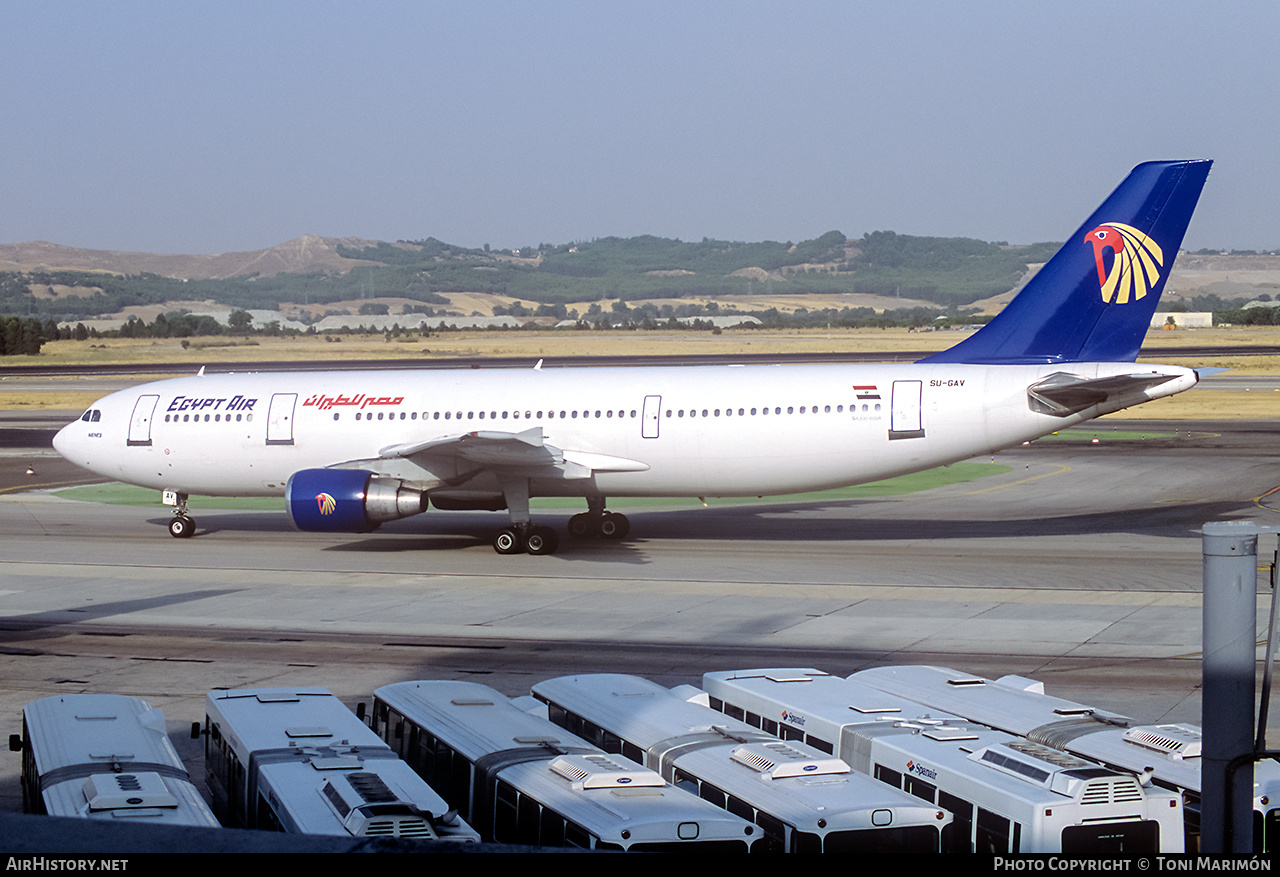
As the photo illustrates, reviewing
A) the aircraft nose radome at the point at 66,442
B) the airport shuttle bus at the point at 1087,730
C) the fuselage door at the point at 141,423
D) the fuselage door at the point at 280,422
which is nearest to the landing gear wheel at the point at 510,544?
the fuselage door at the point at 280,422

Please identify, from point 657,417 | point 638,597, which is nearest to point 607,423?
point 657,417

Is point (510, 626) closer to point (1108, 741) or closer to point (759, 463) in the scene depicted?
point (759, 463)

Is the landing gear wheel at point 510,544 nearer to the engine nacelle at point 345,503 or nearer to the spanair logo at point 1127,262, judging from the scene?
the engine nacelle at point 345,503

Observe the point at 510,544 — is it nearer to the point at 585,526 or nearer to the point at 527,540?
the point at 527,540

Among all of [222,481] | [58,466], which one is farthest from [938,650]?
[58,466]

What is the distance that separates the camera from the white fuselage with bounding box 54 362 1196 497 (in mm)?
28438

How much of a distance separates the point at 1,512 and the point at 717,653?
27934 mm

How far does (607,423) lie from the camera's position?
3062 centimetres

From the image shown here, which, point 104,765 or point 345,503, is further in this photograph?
point 345,503

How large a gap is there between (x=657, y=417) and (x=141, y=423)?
547 inches

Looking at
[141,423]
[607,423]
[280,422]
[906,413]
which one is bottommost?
[141,423]

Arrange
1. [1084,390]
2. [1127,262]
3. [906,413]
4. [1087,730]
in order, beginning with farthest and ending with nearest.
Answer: [906,413] → [1127,262] → [1084,390] → [1087,730]

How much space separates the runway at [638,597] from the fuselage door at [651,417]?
2973 millimetres

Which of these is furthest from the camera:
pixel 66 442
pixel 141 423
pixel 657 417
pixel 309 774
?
pixel 66 442
